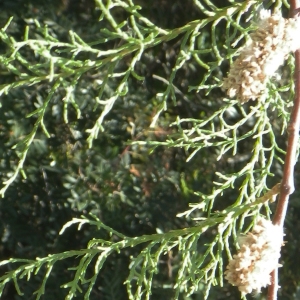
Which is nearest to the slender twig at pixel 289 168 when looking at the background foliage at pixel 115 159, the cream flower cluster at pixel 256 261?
the cream flower cluster at pixel 256 261

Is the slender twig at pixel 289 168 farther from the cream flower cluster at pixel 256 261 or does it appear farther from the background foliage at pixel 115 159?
the background foliage at pixel 115 159

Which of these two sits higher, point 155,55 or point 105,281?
point 155,55

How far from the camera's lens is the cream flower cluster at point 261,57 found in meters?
0.64

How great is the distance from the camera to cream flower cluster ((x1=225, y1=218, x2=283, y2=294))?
654mm

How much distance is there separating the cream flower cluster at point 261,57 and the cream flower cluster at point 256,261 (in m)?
0.16

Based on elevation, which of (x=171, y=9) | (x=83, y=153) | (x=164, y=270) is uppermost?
(x=171, y=9)

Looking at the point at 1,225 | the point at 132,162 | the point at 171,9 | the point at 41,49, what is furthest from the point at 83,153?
the point at 41,49

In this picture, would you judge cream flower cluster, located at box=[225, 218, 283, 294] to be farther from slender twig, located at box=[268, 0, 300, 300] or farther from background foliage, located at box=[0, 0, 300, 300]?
background foliage, located at box=[0, 0, 300, 300]

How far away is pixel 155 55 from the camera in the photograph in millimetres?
1909

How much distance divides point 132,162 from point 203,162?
23cm

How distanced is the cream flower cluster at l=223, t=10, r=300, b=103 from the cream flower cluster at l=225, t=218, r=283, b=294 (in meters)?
0.16

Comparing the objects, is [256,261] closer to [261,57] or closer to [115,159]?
Result: [261,57]

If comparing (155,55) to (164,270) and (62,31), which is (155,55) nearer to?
(62,31)

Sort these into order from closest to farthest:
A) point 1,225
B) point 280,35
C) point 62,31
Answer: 1. point 280,35
2. point 62,31
3. point 1,225
